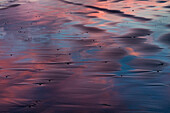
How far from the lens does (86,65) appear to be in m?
5.13

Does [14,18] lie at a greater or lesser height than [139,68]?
greater

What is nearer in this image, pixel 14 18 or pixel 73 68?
pixel 73 68

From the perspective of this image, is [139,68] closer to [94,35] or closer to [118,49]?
[118,49]

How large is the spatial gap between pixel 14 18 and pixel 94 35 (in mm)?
4258

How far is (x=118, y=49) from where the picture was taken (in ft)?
19.9

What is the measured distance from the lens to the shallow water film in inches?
146

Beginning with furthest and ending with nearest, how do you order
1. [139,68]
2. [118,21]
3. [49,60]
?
[118,21] < [49,60] < [139,68]

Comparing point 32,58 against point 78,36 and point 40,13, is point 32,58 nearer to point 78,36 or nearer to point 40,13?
point 78,36

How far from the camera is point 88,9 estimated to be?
480 inches

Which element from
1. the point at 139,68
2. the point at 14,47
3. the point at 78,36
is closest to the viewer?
the point at 139,68

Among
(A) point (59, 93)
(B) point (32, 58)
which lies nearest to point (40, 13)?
(B) point (32, 58)

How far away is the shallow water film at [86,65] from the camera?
3713 millimetres

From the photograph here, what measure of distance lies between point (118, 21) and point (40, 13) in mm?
3830

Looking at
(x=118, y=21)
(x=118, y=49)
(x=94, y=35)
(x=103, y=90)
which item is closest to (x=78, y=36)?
(x=94, y=35)
